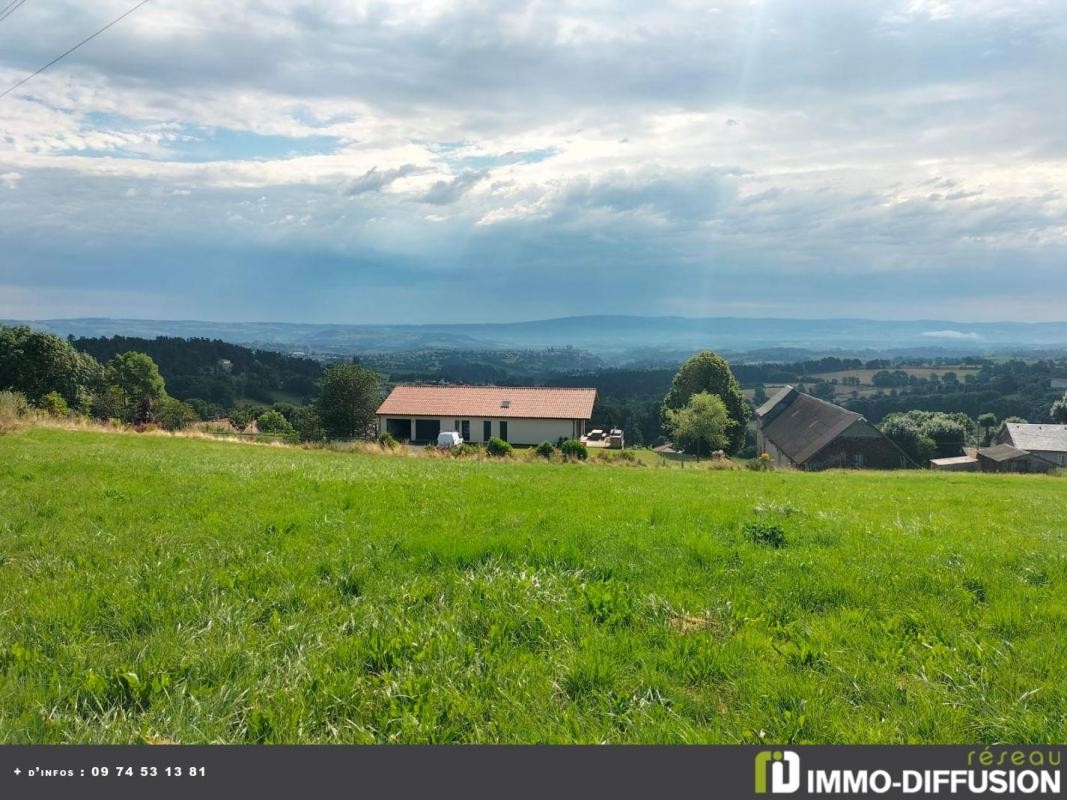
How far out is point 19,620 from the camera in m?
4.79

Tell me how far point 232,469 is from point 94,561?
6.50 meters

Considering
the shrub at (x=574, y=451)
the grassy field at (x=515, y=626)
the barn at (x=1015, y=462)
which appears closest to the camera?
the grassy field at (x=515, y=626)

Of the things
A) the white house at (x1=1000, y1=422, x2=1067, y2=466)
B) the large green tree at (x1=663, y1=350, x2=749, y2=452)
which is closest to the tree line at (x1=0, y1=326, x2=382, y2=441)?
the large green tree at (x1=663, y1=350, x2=749, y2=452)

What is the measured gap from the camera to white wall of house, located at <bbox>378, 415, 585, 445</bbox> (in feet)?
165

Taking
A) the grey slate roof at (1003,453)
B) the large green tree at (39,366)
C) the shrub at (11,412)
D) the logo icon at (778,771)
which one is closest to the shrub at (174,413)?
the large green tree at (39,366)

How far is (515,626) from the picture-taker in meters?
4.74

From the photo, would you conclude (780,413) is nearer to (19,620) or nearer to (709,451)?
(709,451)

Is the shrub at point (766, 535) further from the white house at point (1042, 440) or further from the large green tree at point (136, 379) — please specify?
the white house at point (1042, 440)

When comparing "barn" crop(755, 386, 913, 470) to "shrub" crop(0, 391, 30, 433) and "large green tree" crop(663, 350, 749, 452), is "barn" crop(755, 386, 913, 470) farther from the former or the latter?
"shrub" crop(0, 391, 30, 433)

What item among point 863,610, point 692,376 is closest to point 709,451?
point 692,376

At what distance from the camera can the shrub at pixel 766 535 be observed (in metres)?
7.05

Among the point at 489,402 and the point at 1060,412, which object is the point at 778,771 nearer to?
the point at 489,402

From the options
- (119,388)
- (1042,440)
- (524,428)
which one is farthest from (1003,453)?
(119,388)

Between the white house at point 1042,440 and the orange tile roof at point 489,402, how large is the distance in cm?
5072
